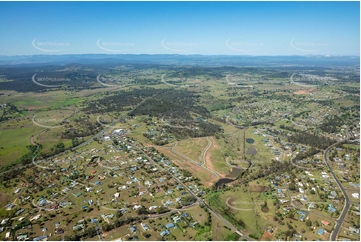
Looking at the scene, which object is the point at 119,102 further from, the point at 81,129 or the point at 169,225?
the point at 169,225

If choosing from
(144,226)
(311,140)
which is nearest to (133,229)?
(144,226)

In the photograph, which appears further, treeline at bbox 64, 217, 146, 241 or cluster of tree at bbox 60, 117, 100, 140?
cluster of tree at bbox 60, 117, 100, 140

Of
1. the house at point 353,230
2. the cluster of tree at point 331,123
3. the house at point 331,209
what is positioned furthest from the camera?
the cluster of tree at point 331,123

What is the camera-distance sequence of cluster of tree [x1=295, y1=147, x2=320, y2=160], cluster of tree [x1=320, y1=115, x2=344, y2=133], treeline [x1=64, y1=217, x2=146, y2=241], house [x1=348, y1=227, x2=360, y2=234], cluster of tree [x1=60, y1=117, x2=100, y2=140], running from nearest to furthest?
1. treeline [x1=64, y1=217, x2=146, y2=241]
2. house [x1=348, y1=227, x2=360, y2=234]
3. cluster of tree [x1=295, y1=147, x2=320, y2=160]
4. cluster of tree [x1=60, y1=117, x2=100, y2=140]
5. cluster of tree [x1=320, y1=115, x2=344, y2=133]

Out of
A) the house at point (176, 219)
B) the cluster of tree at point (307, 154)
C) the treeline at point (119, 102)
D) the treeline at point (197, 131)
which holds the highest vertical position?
the treeline at point (119, 102)

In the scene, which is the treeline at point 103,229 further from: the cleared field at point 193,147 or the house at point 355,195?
the house at point 355,195

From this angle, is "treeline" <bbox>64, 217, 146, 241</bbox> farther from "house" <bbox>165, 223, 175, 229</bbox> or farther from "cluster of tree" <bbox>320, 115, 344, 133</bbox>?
"cluster of tree" <bbox>320, 115, 344, 133</bbox>

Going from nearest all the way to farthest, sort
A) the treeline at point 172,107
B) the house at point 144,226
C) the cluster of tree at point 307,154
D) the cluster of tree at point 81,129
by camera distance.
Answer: the house at point 144,226 < the cluster of tree at point 307,154 < the cluster of tree at point 81,129 < the treeline at point 172,107

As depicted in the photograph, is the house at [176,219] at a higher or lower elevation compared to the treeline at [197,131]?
lower

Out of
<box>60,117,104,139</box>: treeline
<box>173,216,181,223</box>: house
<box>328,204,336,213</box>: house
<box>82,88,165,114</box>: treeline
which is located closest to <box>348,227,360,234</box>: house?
<box>328,204,336,213</box>: house

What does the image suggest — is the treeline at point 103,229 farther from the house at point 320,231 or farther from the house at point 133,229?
the house at point 320,231

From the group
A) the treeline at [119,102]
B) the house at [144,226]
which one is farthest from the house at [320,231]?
the treeline at [119,102]

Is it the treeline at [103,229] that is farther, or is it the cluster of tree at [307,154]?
the cluster of tree at [307,154]
